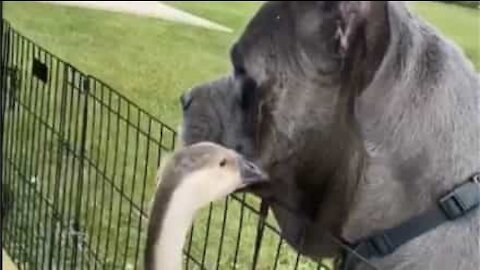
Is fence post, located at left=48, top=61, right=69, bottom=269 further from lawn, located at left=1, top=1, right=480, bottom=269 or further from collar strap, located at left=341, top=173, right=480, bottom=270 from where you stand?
collar strap, located at left=341, top=173, right=480, bottom=270

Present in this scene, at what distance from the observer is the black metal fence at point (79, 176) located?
4.55 feet

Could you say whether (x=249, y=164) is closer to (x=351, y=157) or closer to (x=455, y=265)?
(x=351, y=157)

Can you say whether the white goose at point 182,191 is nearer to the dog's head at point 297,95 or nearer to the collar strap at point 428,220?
the dog's head at point 297,95

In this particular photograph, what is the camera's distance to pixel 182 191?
2.50 ft

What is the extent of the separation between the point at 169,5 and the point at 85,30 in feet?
0.74

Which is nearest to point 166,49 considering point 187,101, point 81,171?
point 81,171

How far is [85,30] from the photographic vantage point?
2104 millimetres

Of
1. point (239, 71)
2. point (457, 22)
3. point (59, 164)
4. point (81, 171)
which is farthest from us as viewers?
point (59, 164)

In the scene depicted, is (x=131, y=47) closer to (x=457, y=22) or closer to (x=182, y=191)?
(x=457, y=22)

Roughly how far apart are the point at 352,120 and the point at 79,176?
41.4 inches

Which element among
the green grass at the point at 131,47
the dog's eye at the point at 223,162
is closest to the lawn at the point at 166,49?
the green grass at the point at 131,47

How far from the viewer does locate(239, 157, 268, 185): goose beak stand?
0.80 metres

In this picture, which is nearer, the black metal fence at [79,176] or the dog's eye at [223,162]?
the dog's eye at [223,162]

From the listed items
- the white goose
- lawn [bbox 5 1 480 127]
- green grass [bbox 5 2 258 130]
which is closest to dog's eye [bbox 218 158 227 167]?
the white goose
